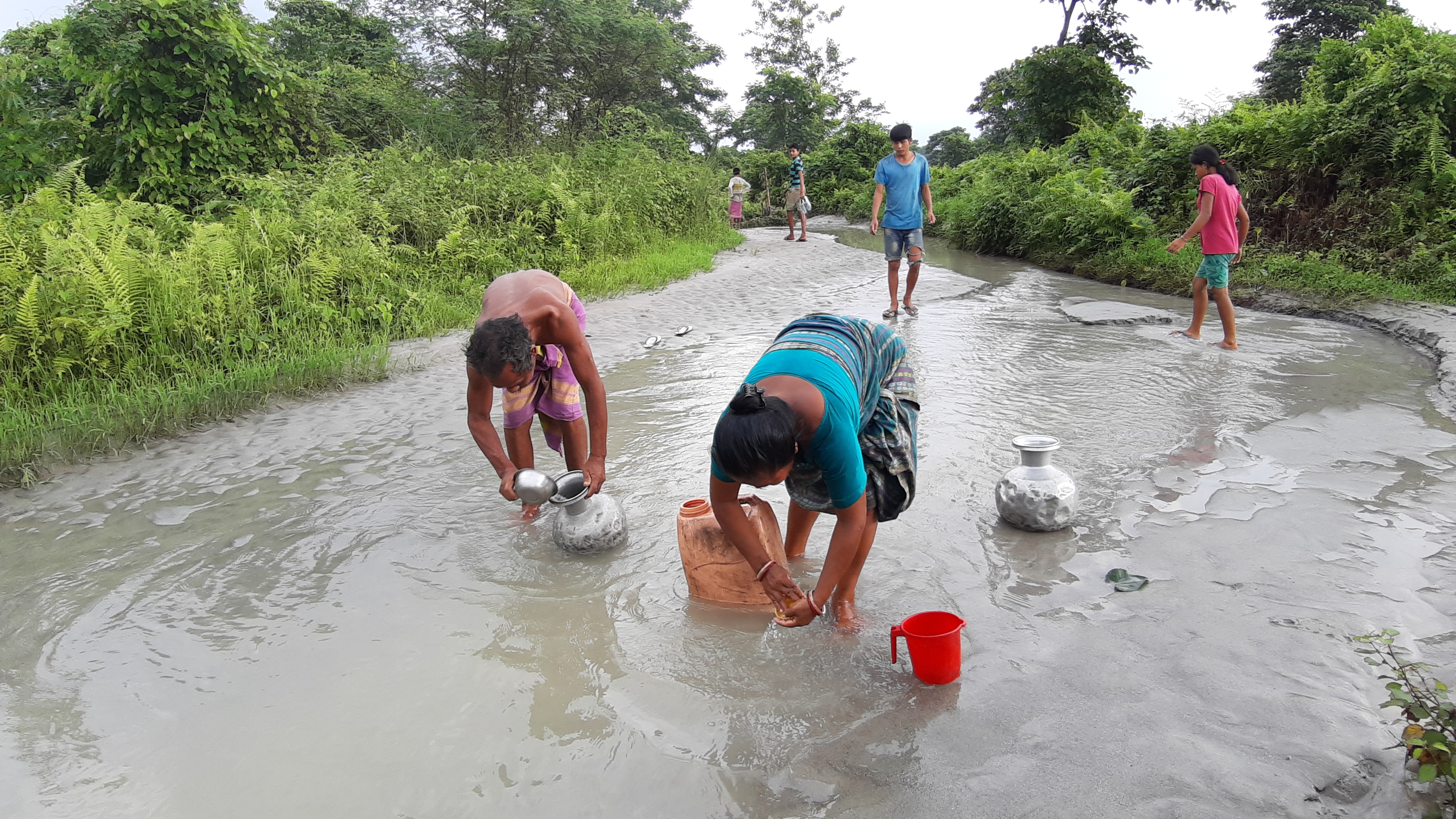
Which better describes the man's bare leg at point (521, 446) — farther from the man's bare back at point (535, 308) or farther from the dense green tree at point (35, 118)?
the dense green tree at point (35, 118)

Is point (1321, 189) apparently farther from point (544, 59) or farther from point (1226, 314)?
point (544, 59)

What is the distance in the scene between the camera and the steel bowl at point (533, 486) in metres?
3.14

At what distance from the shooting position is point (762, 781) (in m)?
2.39

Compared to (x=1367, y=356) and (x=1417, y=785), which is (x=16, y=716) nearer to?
(x=1417, y=785)

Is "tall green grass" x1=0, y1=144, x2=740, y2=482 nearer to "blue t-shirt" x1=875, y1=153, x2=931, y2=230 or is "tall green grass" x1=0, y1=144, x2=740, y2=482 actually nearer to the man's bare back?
the man's bare back

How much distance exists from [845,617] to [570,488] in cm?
130

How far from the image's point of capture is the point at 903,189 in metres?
8.34

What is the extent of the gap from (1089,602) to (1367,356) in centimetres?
522

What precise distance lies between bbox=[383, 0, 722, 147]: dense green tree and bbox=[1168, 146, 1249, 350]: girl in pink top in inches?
505

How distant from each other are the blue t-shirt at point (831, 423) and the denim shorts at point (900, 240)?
21.3 feet

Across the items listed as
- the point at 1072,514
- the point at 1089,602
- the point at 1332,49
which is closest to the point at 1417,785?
the point at 1089,602

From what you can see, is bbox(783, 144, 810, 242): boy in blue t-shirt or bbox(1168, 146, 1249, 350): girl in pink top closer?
bbox(1168, 146, 1249, 350): girl in pink top

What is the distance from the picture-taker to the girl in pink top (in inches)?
259

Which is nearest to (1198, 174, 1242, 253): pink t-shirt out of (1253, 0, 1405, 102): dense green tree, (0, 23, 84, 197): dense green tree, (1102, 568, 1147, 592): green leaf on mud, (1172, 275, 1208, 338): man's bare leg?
(1172, 275, 1208, 338): man's bare leg
